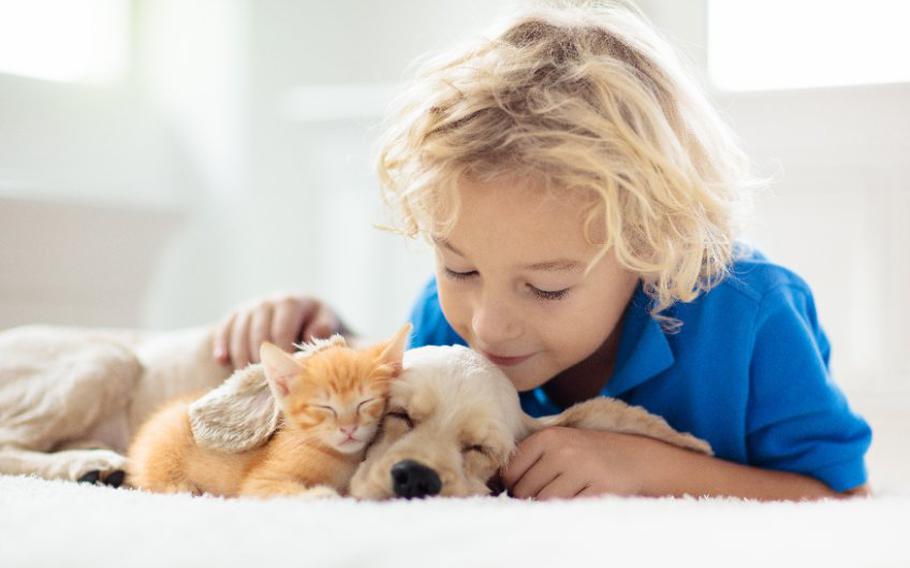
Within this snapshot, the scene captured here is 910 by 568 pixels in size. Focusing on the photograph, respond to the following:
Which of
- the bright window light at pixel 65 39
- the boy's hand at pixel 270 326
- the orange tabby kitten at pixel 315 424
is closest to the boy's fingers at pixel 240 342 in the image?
the boy's hand at pixel 270 326

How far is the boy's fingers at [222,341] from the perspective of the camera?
1746 mm

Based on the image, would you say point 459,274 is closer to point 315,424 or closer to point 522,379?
point 522,379

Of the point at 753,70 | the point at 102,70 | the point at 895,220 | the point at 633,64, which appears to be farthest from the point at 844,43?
the point at 102,70

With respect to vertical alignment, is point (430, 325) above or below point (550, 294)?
below

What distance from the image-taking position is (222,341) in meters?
1.76

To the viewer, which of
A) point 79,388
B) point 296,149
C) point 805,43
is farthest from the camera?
point 296,149

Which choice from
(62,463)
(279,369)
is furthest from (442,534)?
(62,463)

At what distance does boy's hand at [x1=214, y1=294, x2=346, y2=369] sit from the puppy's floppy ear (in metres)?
0.61

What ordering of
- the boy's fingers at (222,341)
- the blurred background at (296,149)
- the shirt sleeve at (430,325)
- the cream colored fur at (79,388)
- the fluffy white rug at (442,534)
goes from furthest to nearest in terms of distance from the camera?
1. the blurred background at (296,149)
2. the boy's fingers at (222,341)
3. the shirt sleeve at (430,325)
4. the cream colored fur at (79,388)
5. the fluffy white rug at (442,534)

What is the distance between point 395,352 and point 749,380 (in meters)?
0.55

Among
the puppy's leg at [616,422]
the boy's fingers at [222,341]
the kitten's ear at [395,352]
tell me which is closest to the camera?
the kitten's ear at [395,352]

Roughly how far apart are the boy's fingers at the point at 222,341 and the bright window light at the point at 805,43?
1707mm

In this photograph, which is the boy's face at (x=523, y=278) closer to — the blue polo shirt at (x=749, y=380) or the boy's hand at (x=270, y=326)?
the blue polo shirt at (x=749, y=380)

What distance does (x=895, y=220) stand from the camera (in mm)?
2729
